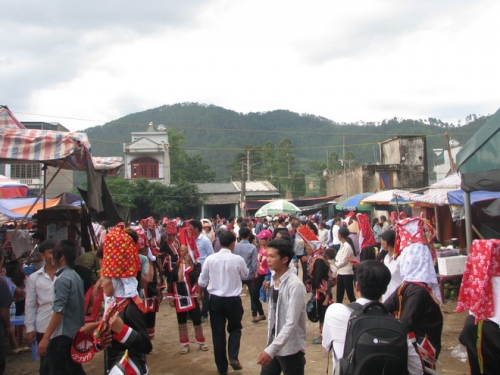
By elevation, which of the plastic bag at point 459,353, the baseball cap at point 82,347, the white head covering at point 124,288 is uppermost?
the white head covering at point 124,288

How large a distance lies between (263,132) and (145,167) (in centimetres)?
6344

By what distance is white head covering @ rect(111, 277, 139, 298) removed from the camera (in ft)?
11.8

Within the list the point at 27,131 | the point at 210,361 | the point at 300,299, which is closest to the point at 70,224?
the point at 27,131

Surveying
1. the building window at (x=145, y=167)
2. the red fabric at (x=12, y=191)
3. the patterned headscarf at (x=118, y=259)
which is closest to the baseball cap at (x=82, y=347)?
the patterned headscarf at (x=118, y=259)

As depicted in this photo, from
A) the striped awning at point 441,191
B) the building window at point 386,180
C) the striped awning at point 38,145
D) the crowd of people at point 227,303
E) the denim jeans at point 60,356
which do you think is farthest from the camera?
the building window at point 386,180

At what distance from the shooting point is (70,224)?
792 cm

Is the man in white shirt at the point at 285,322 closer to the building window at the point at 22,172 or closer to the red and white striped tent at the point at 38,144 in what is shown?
the red and white striped tent at the point at 38,144

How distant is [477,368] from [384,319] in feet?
5.07

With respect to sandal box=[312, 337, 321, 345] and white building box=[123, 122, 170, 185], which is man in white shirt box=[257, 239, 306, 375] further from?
white building box=[123, 122, 170, 185]

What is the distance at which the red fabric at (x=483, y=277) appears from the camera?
3.47 meters

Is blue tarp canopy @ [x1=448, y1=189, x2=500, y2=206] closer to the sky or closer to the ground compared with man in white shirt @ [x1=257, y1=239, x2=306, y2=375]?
closer to the sky

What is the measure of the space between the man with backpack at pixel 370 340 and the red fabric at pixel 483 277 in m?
1.08

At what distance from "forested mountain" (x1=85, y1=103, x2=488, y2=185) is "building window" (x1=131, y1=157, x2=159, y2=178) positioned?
21.7m

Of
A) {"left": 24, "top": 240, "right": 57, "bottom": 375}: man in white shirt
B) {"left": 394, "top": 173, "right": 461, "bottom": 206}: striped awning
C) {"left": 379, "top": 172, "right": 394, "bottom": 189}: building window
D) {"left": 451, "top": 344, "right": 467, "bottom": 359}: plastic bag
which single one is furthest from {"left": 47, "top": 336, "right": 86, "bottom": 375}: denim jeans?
{"left": 379, "top": 172, "right": 394, "bottom": 189}: building window
